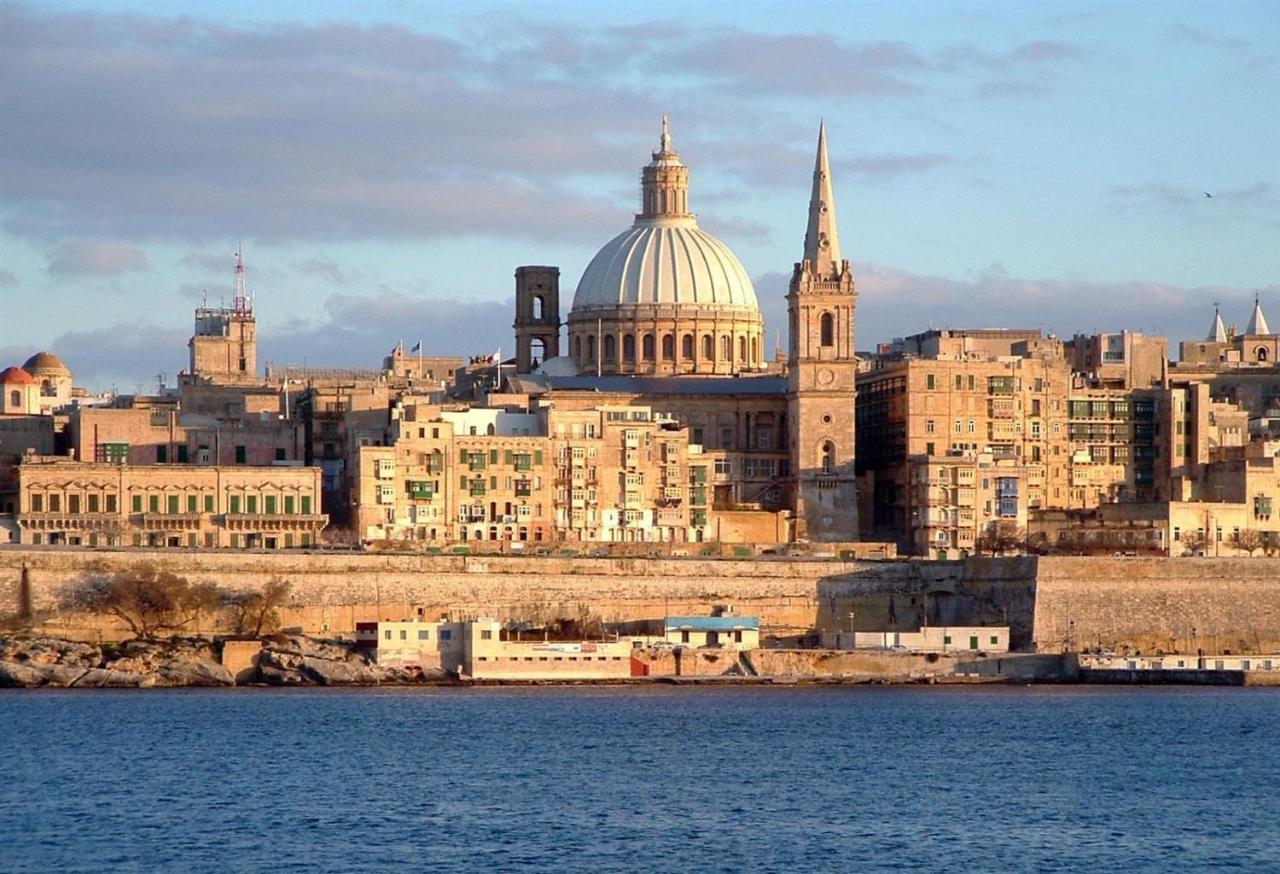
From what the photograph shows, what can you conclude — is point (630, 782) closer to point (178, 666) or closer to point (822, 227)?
point (178, 666)

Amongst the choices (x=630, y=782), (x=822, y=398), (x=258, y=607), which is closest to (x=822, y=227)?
(x=822, y=398)

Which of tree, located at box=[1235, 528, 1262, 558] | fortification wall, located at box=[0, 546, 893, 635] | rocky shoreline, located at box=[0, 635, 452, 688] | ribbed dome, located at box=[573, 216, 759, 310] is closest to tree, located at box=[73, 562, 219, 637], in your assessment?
fortification wall, located at box=[0, 546, 893, 635]

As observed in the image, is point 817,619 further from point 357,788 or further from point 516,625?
point 357,788

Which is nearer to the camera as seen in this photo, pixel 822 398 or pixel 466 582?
pixel 466 582

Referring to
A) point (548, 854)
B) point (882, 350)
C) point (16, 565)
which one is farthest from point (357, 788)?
point (882, 350)

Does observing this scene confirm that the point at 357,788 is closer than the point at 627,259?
Yes

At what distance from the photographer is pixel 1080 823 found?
52.9 metres

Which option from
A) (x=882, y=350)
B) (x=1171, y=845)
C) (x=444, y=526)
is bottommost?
(x=1171, y=845)

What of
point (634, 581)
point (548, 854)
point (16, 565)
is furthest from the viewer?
point (634, 581)

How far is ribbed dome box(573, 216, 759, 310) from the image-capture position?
11125 cm

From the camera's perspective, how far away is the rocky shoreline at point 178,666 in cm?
7888

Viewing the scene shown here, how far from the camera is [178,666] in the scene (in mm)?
79938

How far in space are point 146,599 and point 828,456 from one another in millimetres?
27219

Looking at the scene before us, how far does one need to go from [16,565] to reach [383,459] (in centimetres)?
1380
